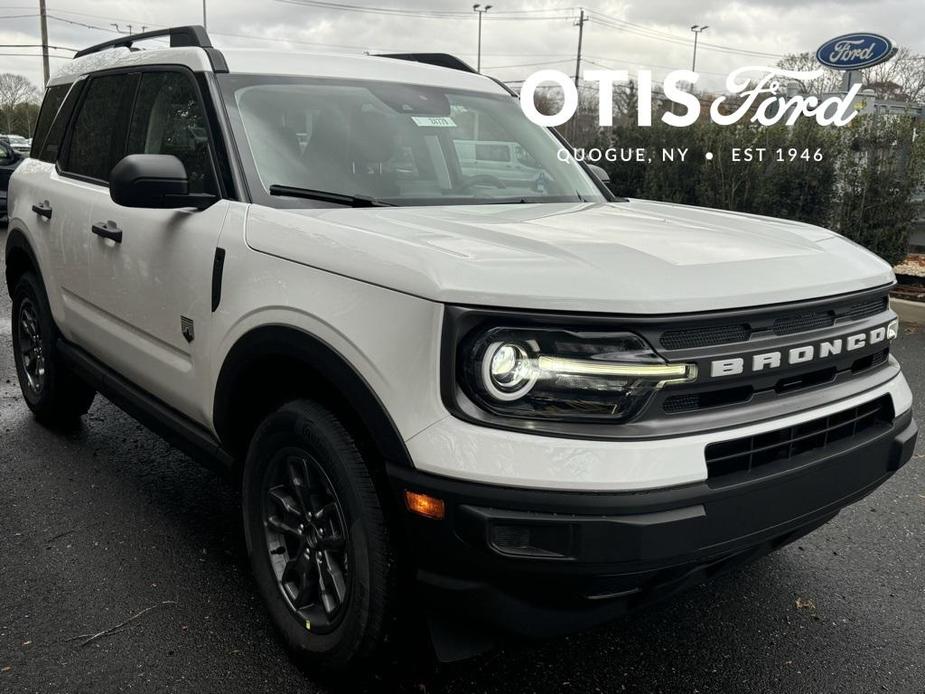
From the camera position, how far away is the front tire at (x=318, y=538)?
2225 mm

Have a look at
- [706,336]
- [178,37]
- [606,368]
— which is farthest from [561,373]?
[178,37]

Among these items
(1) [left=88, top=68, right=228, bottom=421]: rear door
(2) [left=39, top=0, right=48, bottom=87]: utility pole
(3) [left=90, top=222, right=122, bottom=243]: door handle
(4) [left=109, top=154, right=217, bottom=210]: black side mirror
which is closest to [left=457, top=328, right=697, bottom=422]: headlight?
(1) [left=88, top=68, right=228, bottom=421]: rear door

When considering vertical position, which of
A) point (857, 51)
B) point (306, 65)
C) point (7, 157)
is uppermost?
point (857, 51)

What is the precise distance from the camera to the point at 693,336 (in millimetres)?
2051

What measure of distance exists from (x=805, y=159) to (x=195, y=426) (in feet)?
29.3

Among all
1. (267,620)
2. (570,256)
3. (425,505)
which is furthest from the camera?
(267,620)

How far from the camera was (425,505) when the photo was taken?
6.65 feet

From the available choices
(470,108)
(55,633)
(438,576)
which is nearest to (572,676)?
(438,576)

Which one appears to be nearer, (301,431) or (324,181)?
(301,431)

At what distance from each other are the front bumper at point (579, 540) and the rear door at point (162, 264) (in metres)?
1.24

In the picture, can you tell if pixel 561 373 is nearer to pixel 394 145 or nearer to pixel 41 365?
pixel 394 145

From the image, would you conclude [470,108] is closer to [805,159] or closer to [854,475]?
[854,475]

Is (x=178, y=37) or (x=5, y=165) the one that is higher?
(x=178, y=37)

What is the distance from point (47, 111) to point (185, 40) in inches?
68.3
